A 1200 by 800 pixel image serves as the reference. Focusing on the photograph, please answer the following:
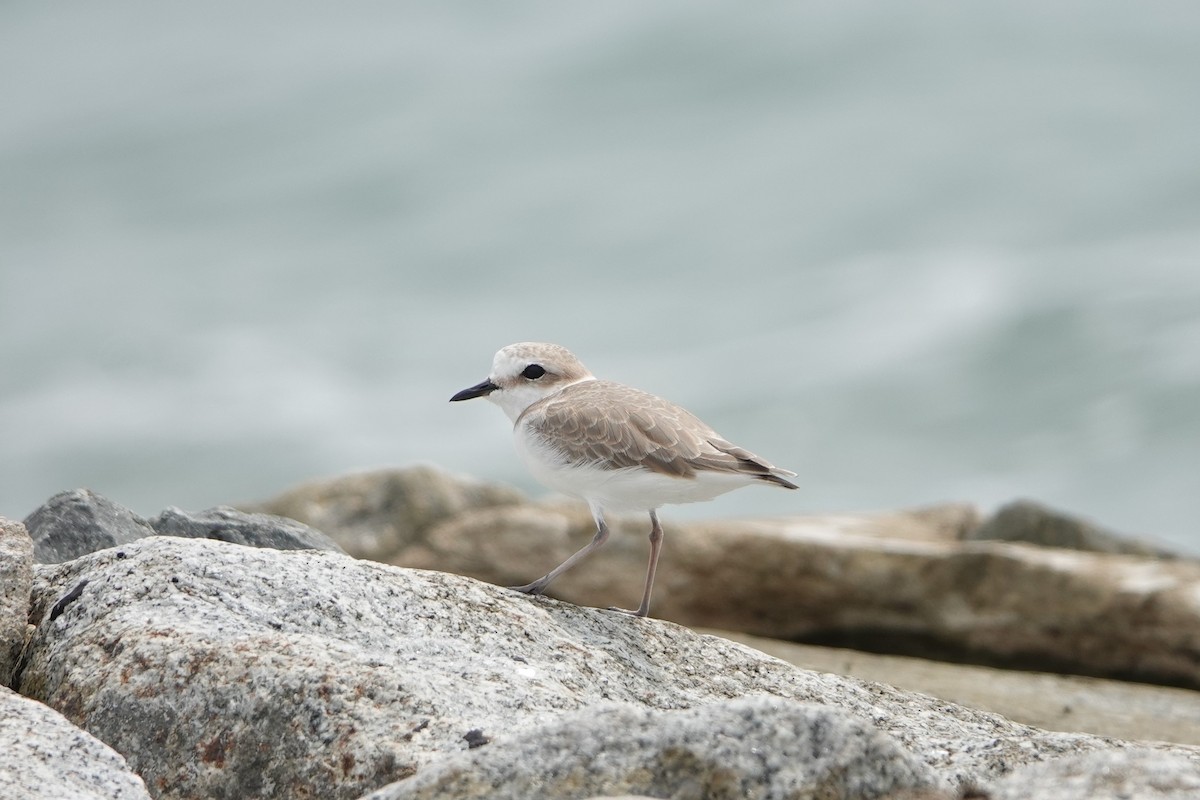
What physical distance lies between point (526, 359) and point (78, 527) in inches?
96.2

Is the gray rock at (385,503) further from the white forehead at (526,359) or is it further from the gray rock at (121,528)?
the gray rock at (121,528)

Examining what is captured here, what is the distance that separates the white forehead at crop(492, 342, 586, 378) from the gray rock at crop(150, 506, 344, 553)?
4.87 ft

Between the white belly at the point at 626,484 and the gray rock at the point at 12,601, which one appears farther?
the white belly at the point at 626,484

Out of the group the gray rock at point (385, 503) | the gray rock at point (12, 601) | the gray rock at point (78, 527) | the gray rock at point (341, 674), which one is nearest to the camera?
the gray rock at point (341, 674)

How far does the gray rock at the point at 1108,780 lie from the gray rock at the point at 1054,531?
8875mm

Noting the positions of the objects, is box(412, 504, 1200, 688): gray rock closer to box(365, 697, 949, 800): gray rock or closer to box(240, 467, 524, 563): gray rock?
box(240, 467, 524, 563): gray rock

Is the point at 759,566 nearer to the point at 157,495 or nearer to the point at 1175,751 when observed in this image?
the point at 1175,751

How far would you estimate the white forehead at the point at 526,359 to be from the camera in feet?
24.3

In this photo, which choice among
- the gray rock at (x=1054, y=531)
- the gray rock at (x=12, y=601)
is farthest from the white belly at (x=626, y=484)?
the gray rock at (x=1054, y=531)

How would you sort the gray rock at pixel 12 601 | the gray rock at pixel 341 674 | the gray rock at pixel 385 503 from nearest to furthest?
the gray rock at pixel 341 674, the gray rock at pixel 12 601, the gray rock at pixel 385 503

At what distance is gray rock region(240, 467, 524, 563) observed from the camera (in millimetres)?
12227

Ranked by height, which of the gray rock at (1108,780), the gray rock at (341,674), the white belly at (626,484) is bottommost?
the gray rock at (341,674)

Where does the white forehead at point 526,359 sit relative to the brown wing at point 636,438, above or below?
above

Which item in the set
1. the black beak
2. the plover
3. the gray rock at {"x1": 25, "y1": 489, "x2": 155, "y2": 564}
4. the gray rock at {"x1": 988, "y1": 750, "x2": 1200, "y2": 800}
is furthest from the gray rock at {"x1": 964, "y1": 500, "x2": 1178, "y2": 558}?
the gray rock at {"x1": 988, "y1": 750, "x2": 1200, "y2": 800}
